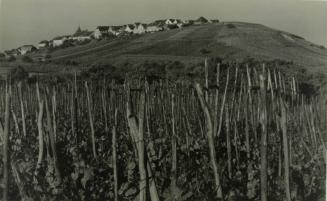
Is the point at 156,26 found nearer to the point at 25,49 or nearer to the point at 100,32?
the point at 100,32

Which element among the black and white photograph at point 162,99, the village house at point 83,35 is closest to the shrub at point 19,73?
the black and white photograph at point 162,99

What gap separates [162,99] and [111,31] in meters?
0.31

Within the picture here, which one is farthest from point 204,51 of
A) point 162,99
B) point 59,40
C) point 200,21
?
point 59,40

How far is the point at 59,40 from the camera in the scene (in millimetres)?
1808

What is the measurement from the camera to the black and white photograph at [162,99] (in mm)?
1786

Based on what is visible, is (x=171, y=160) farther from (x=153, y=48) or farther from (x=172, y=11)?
(x=172, y=11)

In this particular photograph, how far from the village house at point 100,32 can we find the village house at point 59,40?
4.1 inches

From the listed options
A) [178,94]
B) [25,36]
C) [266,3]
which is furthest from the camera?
[266,3]

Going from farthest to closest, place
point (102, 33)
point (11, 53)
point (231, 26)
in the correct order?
point (231, 26) → point (102, 33) → point (11, 53)

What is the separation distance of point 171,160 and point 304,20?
2.62ft

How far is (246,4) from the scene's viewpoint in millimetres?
2021

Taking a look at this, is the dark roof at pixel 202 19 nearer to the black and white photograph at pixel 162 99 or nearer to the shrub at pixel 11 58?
the black and white photograph at pixel 162 99

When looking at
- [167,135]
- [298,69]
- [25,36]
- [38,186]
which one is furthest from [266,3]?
[38,186]

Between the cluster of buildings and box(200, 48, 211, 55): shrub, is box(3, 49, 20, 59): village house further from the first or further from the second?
box(200, 48, 211, 55): shrub
